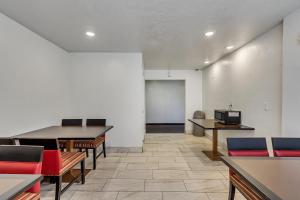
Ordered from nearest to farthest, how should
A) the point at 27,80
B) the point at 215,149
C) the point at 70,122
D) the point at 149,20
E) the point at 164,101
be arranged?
1. the point at 149,20
2. the point at 27,80
3. the point at 70,122
4. the point at 215,149
5. the point at 164,101

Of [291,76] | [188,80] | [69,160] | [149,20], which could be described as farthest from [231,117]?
[188,80]

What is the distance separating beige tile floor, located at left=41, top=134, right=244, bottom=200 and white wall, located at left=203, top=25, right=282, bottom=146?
1.15 metres

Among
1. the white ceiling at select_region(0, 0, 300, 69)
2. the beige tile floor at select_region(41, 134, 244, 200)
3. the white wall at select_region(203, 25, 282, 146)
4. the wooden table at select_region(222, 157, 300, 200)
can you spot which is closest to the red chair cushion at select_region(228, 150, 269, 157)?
the wooden table at select_region(222, 157, 300, 200)

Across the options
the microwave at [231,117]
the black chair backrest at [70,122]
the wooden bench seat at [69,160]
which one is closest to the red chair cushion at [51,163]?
the wooden bench seat at [69,160]

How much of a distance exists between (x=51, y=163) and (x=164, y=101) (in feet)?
27.0

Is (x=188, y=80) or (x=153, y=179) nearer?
(x=153, y=179)

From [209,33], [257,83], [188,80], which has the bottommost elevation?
[257,83]

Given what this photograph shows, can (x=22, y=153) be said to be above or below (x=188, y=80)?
below

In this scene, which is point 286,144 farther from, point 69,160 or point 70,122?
point 70,122

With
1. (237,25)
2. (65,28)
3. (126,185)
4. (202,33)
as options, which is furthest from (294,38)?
(65,28)

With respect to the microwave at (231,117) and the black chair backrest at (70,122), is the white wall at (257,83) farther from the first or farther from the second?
the black chair backrest at (70,122)

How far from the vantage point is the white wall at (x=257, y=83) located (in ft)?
10.9

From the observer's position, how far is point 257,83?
12.8ft

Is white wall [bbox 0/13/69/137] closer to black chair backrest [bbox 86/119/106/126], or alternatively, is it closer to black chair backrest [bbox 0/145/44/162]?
black chair backrest [bbox 86/119/106/126]
